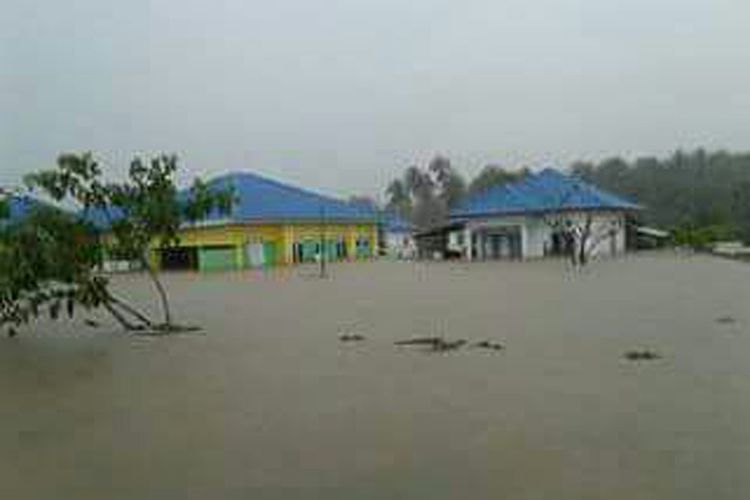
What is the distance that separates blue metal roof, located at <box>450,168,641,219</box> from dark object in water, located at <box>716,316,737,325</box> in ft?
94.3

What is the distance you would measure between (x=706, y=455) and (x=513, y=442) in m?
1.21

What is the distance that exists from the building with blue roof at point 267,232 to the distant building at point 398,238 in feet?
12.0

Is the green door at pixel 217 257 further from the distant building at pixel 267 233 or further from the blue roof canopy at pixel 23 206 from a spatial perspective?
the blue roof canopy at pixel 23 206

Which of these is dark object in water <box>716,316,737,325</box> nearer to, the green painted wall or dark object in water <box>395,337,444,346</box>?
dark object in water <box>395,337,444,346</box>

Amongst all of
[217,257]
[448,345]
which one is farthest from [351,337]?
[217,257]

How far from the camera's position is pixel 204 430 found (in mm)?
7262

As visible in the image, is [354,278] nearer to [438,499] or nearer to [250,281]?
[250,281]

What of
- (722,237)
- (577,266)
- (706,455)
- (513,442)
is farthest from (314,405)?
(722,237)

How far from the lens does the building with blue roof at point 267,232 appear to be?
41938mm

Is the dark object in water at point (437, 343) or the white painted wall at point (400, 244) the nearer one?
the dark object in water at point (437, 343)

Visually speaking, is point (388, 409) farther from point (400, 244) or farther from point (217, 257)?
point (400, 244)

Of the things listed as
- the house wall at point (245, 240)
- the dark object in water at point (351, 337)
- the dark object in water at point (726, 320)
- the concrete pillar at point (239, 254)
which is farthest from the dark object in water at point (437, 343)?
the concrete pillar at point (239, 254)

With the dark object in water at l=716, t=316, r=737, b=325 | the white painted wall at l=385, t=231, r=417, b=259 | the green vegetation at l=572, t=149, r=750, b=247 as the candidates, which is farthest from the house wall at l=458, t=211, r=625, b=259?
the dark object in water at l=716, t=316, r=737, b=325

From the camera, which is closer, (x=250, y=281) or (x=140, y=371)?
(x=140, y=371)
